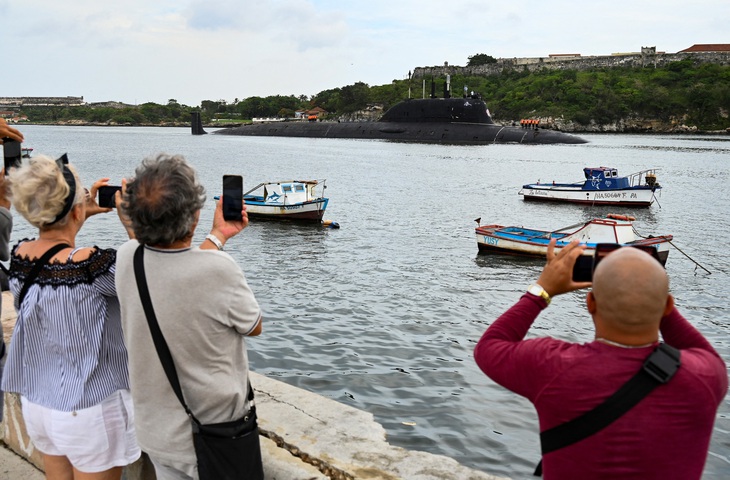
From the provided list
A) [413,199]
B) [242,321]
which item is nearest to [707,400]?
[242,321]

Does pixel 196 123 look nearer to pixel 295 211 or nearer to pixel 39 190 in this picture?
pixel 295 211

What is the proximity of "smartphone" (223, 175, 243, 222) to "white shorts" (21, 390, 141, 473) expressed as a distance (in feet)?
3.10

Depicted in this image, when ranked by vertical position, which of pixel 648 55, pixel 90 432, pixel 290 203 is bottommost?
pixel 290 203

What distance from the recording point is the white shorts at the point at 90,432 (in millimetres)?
2984

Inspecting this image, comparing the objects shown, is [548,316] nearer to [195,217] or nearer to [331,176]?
[195,217]

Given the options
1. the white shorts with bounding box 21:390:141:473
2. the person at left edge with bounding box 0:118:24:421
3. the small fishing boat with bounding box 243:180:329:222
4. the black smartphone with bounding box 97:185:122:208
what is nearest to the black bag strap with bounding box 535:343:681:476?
the white shorts with bounding box 21:390:141:473

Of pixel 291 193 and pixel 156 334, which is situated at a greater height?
pixel 156 334

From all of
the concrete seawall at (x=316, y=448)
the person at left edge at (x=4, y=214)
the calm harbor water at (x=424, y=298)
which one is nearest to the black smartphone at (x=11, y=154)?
the person at left edge at (x=4, y=214)

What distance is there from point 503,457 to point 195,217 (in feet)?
18.6

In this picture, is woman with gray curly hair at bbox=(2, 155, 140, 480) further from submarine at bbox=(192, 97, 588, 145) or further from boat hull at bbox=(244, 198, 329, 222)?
submarine at bbox=(192, 97, 588, 145)

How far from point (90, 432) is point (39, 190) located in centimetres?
111

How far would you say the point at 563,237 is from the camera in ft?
58.4

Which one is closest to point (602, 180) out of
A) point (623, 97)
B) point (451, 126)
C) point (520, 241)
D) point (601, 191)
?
point (601, 191)

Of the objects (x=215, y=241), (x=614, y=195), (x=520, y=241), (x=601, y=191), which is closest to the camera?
(x=215, y=241)
